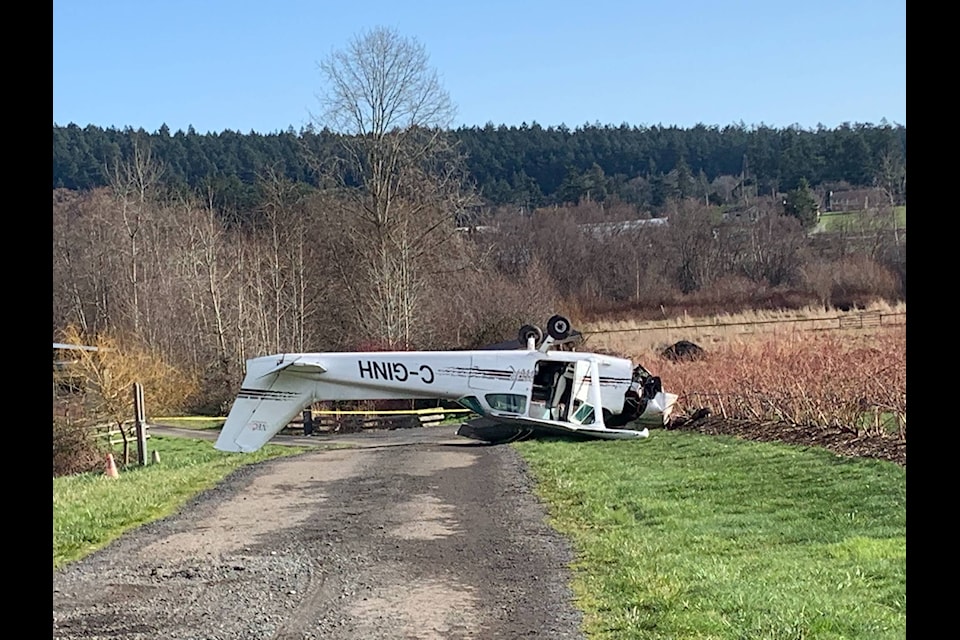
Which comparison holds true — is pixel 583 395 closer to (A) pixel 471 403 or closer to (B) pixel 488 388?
(B) pixel 488 388

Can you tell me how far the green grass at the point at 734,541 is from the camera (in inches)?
229

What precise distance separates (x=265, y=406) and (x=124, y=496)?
15.5 feet

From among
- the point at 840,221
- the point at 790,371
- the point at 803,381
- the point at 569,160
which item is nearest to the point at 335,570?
the point at 803,381

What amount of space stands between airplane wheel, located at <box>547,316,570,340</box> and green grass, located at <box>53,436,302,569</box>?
5987mm

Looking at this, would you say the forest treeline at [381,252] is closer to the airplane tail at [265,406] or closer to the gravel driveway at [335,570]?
the airplane tail at [265,406]

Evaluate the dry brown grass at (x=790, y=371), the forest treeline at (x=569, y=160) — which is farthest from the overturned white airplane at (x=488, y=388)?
the forest treeline at (x=569, y=160)

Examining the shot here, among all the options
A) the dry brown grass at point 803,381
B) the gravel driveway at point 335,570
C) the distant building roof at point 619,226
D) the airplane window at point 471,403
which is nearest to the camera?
the gravel driveway at point 335,570

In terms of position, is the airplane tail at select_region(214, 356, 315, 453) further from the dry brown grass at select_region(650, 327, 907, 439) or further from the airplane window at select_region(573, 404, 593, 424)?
the dry brown grass at select_region(650, 327, 907, 439)

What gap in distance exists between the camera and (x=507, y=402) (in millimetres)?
18266

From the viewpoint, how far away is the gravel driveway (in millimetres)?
6215

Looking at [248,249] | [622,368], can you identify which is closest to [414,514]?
[622,368]

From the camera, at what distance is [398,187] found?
35.4 meters

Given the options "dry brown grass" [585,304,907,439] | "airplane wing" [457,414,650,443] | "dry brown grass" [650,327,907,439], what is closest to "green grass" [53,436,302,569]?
"airplane wing" [457,414,650,443]

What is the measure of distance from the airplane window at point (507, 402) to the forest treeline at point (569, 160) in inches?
593
